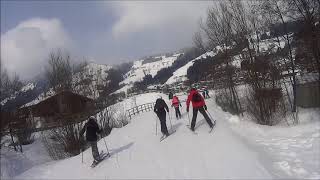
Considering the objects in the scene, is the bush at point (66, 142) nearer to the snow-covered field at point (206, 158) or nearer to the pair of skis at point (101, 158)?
the snow-covered field at point (206, 158)

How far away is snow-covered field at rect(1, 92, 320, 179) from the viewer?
10.5 metres

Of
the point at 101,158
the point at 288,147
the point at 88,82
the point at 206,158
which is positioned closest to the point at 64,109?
the point at 88,82

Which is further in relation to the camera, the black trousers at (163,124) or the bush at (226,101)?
the bush at (226,101)

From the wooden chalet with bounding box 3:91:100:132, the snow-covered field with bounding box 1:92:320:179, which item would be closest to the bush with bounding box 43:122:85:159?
the wooden chalet with bounding box 3:91:100:132

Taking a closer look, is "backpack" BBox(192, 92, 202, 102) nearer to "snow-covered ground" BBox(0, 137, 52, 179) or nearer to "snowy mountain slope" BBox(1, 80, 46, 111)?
"snowy mountain slope" BBox(1, 80, 46, 111)

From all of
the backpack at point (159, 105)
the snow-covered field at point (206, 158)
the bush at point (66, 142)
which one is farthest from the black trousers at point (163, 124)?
the bush at point (66, 142)

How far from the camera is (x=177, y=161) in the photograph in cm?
1196

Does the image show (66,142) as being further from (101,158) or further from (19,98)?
(101,158)

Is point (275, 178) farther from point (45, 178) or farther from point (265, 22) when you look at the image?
point (265, 22)

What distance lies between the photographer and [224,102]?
35094 millimetres

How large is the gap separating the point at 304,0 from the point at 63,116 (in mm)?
20420

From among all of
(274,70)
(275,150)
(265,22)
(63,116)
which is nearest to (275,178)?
(275,150)

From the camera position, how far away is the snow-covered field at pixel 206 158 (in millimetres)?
10484

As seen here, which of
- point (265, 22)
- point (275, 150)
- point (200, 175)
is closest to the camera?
point (200, 175)
